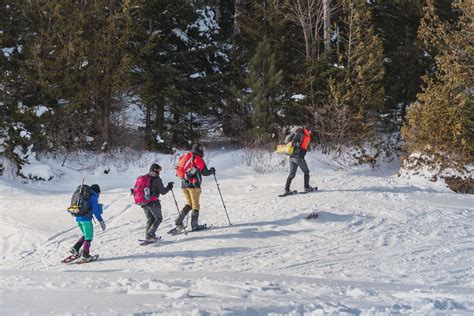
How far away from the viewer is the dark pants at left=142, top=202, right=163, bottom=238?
9500 millimetres

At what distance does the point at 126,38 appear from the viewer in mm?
18094

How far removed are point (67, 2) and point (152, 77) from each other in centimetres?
409

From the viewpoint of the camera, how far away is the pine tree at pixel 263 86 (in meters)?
19.3

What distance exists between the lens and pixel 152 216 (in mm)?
9625

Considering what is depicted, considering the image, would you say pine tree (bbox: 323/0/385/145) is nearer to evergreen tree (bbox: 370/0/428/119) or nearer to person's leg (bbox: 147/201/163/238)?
evergreen tree (bbox: 370/0/428/119)

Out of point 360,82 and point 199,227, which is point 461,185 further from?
point 199,227

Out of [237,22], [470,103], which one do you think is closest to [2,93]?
[237,22]

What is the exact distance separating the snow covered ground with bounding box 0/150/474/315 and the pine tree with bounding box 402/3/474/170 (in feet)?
3.84

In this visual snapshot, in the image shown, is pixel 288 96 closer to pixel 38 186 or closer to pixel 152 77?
pixel 152 77

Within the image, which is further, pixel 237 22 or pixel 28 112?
pixel 237 22

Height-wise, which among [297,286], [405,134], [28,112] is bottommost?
[297,286]

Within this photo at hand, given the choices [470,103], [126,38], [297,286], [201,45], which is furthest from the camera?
[201,45]

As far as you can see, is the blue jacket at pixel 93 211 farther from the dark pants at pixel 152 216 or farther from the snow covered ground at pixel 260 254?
the dark pants at pixel 152 216

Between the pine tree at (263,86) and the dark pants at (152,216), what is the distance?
10055 mm
